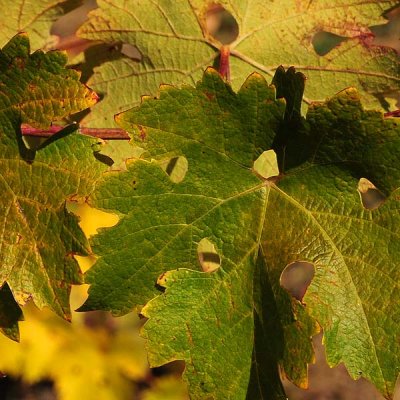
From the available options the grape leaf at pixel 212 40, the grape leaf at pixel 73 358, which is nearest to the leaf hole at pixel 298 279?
the grape leaf at pixel 73 358

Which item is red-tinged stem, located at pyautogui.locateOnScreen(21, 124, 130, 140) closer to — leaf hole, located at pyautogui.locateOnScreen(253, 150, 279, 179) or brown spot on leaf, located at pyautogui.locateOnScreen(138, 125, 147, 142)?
brown spot on leaf, located at pyautogui.locateOnScreen(138, 125, 147, 142)

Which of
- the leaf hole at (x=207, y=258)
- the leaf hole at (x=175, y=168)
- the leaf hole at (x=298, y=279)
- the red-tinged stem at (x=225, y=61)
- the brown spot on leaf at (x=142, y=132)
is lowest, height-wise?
the leaf hole at (x=298, y=279)

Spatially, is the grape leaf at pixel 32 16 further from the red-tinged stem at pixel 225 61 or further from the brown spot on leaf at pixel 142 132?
the brown spot on leaf at pixel 142 132

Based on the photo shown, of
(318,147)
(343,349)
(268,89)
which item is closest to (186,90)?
(268,89)

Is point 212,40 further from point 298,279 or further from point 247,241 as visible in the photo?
point 298,279

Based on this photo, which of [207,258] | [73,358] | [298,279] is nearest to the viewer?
[207,258]

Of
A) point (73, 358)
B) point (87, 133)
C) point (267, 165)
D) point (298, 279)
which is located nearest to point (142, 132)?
point (87, 133)

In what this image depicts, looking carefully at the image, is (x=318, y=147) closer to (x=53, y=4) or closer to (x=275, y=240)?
(x=275, y=240)
